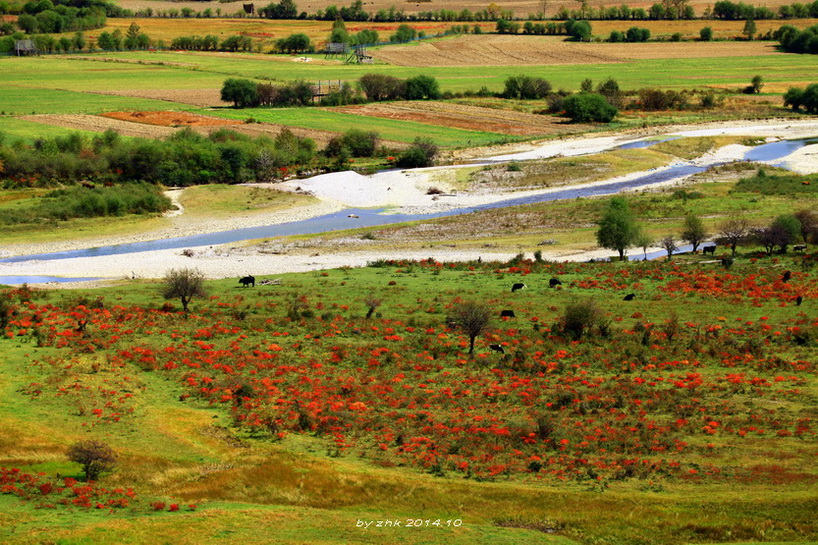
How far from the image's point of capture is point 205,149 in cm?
9475

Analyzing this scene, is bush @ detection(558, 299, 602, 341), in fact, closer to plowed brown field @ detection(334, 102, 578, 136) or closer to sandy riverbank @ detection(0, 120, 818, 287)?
sandy riverbank @ detection(0, 120, 818, 287)

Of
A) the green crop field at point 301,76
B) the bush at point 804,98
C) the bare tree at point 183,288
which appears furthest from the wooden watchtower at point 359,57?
the bare tree at point 183,288

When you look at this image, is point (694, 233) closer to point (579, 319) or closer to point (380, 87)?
point (579, 319)

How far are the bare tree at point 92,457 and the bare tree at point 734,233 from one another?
4594cm

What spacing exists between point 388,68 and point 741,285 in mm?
132675

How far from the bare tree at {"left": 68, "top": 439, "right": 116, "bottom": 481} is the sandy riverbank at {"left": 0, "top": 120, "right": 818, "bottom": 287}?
3441 cm

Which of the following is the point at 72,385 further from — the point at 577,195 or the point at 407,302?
the point at 577,195

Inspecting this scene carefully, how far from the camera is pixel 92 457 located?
2927 centimetres

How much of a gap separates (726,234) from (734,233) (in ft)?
6.16

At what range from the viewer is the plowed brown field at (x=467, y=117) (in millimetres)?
128625

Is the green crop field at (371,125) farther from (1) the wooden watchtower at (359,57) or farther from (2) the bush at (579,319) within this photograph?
(2) the bush at (579,319)

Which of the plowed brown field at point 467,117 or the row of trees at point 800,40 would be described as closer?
the plowed brown field at point 467,117

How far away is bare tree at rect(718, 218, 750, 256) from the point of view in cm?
6419

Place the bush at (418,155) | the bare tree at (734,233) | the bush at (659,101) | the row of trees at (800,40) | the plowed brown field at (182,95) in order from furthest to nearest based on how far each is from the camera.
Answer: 1. the row of trees at (800,40)
2. the bush at (659,101)
3. the plowed brown field at (182,95)
4. the bush at (418,155)
5. the bare tree at (734,233)
